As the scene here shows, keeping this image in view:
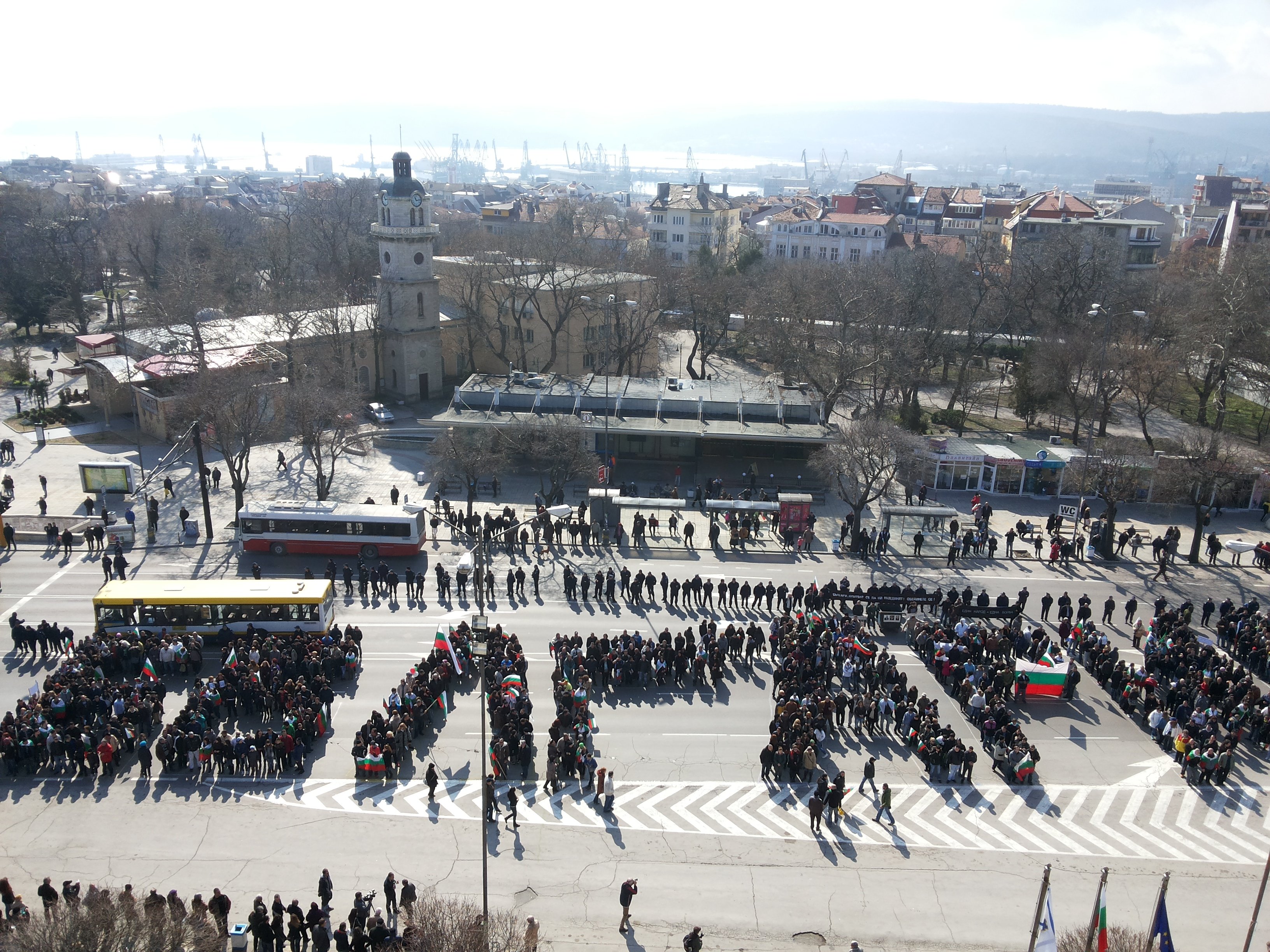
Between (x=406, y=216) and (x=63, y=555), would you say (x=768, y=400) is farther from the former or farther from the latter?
(x=63, y=555)

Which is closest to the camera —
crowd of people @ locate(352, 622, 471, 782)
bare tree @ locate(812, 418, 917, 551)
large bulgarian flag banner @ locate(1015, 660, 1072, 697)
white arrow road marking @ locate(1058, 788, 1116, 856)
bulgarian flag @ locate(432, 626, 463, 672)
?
white arrow road marking @ locate(1058, 788, 1116, 856)

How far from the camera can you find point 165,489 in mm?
41875

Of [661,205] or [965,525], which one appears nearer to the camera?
[965,525]

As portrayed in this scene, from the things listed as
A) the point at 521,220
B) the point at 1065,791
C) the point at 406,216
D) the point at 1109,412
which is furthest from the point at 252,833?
the point at 521,220

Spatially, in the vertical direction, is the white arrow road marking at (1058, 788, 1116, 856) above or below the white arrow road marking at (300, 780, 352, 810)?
below

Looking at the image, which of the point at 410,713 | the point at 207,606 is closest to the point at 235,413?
the point at 207,606

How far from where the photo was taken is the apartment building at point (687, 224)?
372 feet

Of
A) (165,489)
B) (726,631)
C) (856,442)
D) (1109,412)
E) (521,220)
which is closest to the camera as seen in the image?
(726,631)

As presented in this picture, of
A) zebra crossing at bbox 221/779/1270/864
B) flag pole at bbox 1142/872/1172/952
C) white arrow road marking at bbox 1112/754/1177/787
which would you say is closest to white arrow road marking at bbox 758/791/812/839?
zebra crossing at bbox 221/779/1270/864

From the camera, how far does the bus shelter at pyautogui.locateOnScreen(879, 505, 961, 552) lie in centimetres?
3784

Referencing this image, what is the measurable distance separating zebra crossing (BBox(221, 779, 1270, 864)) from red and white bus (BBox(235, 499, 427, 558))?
44.9ft

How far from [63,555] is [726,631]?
25869mm

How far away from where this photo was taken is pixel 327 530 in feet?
115

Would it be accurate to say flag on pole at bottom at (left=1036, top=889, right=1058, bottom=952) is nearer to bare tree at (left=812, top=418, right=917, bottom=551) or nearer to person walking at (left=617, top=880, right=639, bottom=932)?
person walking at (left=617, top=880, right=639, bottom=932)
